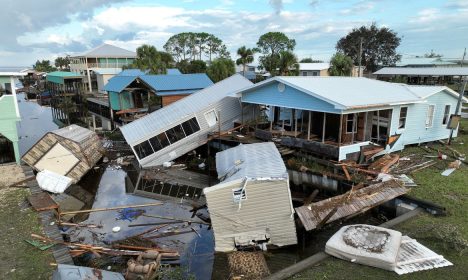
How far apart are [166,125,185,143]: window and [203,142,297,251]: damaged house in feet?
37.4

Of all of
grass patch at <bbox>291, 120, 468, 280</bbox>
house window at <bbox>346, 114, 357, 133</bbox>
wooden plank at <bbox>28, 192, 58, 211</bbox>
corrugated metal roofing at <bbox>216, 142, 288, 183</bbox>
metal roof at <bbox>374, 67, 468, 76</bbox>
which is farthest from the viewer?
metal roof at <bbox>374, 67, 468, 76</bbox>

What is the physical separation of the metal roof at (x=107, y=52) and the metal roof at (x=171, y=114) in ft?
162

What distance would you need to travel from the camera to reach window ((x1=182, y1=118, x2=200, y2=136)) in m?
23.0

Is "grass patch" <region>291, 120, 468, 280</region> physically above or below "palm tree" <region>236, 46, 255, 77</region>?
below

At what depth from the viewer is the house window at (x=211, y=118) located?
943 inches

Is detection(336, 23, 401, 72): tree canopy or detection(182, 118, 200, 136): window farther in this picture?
detection(336, 23, 401, 72): tree canopy

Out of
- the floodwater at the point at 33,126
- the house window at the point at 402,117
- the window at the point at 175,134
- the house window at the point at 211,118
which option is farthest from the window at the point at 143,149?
the house window at the point at 402,117

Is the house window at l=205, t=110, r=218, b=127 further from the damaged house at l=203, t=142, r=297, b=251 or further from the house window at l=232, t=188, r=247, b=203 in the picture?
the house window at l=232, t=188, r=247, b=203

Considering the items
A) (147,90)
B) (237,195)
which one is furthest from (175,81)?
(237,195)

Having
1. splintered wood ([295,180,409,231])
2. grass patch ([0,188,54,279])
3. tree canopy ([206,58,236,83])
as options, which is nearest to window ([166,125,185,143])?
grass patch ([0,188,54,279])

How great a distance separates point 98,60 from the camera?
66.3 meters

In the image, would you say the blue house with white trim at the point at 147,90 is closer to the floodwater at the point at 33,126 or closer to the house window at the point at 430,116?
the floodwater at the point at 33,126

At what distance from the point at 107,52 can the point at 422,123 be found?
64197 millimetres

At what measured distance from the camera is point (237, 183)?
445 inches
